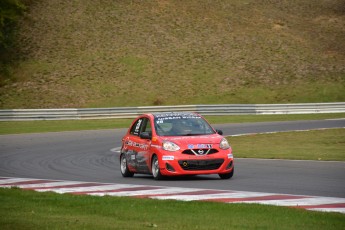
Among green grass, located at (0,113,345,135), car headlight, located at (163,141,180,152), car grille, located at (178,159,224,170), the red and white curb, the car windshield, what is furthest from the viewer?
green grass, located at (0,113,345,135)

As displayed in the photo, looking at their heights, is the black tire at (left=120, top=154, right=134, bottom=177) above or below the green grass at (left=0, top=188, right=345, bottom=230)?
below

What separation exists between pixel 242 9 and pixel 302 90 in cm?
1498

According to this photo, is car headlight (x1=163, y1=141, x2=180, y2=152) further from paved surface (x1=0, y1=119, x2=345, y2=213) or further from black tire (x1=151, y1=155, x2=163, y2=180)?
paved surface (x1=0, y1=119, x2=345, y2=213)

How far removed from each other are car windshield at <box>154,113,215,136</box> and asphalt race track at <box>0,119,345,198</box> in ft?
3.22

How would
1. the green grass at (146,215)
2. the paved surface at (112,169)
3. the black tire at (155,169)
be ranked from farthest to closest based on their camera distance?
the black tire at (155,169) < the paved surface at (112,169) < the green grass at (146,215)

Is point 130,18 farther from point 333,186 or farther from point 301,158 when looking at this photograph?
point 333,186

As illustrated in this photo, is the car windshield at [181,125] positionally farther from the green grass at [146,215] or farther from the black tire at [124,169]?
the green grass at [146,215]

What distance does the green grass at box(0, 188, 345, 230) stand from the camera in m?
10.4

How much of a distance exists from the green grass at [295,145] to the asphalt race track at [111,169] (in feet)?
5.62

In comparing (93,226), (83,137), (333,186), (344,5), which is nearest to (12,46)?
(344,5)

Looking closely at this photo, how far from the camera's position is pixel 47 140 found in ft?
108

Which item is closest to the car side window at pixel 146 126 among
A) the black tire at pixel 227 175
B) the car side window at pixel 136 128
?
the car side window at pixel 136 128

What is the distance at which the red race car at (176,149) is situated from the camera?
1777 cm

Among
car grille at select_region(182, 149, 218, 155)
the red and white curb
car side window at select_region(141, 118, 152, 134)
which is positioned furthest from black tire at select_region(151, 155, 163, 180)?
the red and white curb
